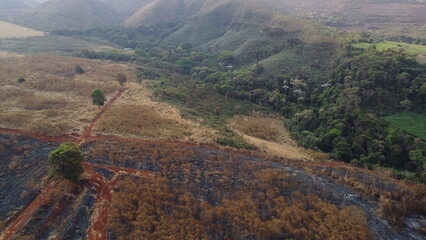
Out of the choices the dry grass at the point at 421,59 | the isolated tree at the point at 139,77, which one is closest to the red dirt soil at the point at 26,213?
the isolated tree at the point at 139,77

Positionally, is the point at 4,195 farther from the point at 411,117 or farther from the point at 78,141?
the point at 411,117

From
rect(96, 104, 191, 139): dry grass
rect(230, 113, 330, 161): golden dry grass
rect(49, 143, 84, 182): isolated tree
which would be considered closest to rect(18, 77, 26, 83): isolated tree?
rect(96, 104, 191, 139): dry grass

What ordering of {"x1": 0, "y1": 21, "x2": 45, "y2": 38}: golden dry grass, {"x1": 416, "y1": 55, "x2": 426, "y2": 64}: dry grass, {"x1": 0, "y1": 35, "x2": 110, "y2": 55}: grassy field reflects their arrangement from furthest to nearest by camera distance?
{"x1": 0, "y1": 21, "x2": 45, "y2": 38}: golden dry grass, {"x1": 0, "y1": 35, "x2": 110, "y2": 55}: grassy field, {"x1": 416, "y1": 55, "x2": 426, "y2": 64}: dry grass

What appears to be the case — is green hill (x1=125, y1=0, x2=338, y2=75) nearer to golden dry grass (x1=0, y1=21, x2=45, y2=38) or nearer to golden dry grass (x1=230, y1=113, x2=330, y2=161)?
golden dry grass (x1=230, y1=113, x2=330, y2=161)

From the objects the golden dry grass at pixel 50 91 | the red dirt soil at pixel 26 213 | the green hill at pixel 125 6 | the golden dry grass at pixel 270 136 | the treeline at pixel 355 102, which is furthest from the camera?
the green hill at pixel 125 6

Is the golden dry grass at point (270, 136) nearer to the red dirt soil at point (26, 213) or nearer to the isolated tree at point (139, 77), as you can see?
the red dirt soil at point (26, 213)

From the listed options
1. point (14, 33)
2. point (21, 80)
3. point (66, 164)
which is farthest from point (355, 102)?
point (14, 33)

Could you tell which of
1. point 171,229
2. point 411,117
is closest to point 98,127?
point 171,229

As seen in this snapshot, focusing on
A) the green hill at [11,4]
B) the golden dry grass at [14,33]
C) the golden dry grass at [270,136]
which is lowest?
the golden dry grass at [270,136]
